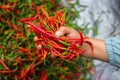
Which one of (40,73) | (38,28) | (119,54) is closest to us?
(38,28)

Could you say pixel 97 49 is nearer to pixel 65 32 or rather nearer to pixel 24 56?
pixel 65 32

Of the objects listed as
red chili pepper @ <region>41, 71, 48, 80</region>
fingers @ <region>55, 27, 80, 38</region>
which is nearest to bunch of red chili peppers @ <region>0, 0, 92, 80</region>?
red chili pepper @ <region>41, 71, 48, 80</region>

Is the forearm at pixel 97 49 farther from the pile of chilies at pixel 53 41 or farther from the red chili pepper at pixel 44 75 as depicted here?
the red chili pepper at pixel 44 75

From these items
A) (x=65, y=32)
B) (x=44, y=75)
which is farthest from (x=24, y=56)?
(x=65, y=32)

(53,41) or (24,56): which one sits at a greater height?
(53,41)

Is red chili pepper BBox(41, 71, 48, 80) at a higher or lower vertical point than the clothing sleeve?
lower

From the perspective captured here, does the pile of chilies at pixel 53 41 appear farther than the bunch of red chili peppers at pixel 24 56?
No

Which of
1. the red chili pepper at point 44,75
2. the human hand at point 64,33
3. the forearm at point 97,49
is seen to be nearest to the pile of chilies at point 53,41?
the human hand at point 64,33

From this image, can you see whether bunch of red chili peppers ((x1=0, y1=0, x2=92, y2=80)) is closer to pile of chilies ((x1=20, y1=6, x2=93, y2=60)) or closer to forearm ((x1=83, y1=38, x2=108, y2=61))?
forearm ((x1=83, y1=38, x2=108, y2=61))

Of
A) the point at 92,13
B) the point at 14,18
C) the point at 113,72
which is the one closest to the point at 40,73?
the point at 14,18

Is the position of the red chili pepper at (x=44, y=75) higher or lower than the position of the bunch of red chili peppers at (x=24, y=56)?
lower

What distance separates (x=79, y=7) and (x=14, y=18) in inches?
14.8

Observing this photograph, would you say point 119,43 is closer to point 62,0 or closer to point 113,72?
point 113,72

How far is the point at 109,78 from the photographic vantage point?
133cm
